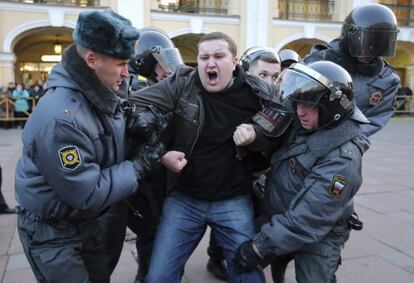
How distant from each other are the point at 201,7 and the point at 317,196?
1933 cm

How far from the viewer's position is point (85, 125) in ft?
6.64

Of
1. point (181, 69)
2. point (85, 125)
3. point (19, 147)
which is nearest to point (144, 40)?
point (181, 69)

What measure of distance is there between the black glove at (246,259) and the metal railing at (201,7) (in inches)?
731

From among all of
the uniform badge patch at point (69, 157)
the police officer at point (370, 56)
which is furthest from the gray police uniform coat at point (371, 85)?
the uniform badge patch at point (69, 157)

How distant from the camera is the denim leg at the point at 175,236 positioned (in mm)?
2684

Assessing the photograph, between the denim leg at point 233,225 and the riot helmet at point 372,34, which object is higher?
the riot helmet at point 372,34

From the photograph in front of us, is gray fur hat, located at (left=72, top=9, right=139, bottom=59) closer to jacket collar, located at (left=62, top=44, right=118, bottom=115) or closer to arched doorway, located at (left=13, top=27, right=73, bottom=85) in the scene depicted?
jacket collar, located at (left=62, top=44, right=118, bottom=115)

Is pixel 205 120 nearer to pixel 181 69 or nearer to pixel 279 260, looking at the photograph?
pixel 181 69

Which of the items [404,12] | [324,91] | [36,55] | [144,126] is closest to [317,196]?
[324,91]

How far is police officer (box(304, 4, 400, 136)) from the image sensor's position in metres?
3.35

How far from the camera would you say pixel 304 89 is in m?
2.43

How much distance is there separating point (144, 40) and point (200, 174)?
1637mm

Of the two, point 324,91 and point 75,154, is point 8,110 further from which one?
point 324,91

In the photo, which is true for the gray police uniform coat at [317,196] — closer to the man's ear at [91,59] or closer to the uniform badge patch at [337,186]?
the uniform badge patch at [337,186]
